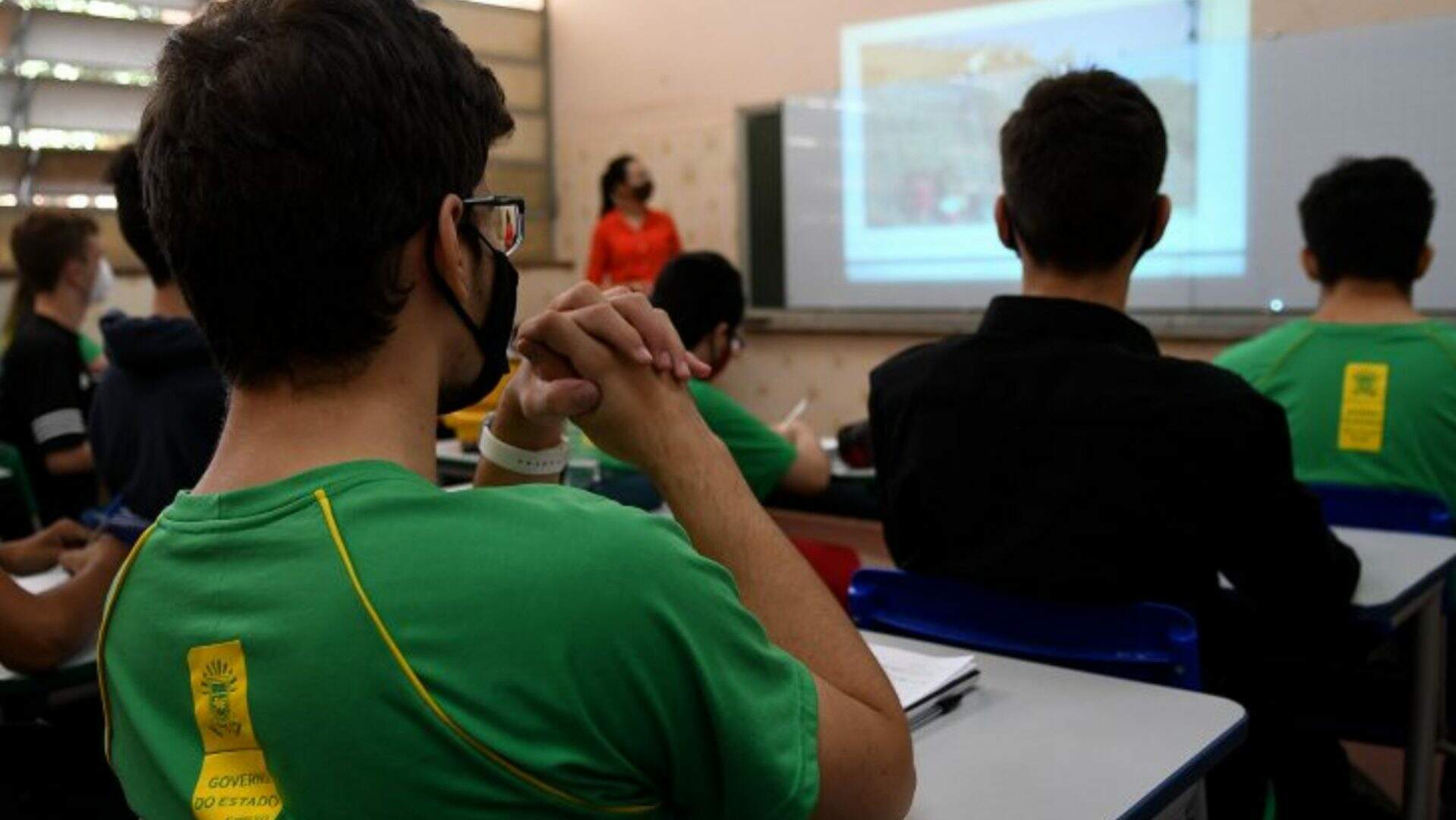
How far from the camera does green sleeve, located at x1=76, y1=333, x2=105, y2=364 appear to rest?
3.45 metres

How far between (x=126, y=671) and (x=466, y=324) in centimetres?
31

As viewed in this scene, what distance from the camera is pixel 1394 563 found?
1.85 meters

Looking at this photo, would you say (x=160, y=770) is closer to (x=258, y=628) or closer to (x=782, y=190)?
(x=258, y=628)

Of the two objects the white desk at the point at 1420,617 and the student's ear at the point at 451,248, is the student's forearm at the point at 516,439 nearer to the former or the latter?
the student's ear at the point at 451,248

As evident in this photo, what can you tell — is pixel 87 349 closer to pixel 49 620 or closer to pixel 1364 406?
pixel 49 620

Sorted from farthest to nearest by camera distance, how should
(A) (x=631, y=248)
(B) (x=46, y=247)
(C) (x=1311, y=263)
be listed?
(A) (x=631, y=248) < (B) (x=46, y=247) < (C) (x=1311, y=263)

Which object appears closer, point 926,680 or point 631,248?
point 926,680

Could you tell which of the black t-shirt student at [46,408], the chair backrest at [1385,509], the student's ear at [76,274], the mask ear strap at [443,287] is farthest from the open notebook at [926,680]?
the student's ear at [76,274]

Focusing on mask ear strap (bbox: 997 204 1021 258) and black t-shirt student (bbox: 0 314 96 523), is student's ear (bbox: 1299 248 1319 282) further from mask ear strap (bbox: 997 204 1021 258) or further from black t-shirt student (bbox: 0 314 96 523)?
black t-shirt student (bbox: 0 314 96 523)

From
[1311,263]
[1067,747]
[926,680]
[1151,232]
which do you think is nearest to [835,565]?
[1151,232]

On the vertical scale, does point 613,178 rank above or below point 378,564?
above

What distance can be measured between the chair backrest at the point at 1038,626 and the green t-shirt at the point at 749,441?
812 millimetres

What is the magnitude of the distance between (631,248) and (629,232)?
92 millimetres

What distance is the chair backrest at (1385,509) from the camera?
7.06 feet
